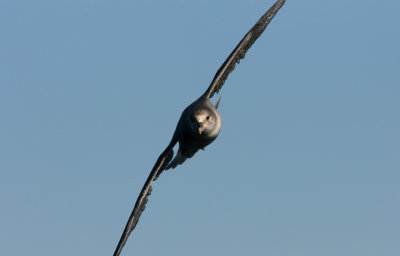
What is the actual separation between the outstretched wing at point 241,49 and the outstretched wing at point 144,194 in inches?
111

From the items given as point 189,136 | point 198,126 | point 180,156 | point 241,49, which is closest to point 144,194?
point 180,156

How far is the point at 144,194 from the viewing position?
43125mm

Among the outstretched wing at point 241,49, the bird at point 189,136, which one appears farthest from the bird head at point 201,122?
the outstretched wing at point 241,49

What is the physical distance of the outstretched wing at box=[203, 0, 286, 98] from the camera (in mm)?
45906

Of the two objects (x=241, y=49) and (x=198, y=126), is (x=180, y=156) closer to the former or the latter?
(x=198, y=126)

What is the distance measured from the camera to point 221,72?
4634 cm

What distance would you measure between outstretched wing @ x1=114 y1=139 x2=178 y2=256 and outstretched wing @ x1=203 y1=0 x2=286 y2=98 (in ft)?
9.27

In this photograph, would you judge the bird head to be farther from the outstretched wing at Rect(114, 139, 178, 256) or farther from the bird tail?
the bird tail

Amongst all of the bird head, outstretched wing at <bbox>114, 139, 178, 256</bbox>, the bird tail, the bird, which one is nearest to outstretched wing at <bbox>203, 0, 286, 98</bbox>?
the bird

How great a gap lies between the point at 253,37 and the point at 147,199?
29.3 feet

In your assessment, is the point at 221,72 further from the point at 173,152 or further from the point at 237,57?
the point at 173,152

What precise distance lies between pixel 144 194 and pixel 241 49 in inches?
311

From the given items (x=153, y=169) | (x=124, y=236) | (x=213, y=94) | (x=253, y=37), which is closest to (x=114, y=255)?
(x=124, y=236)

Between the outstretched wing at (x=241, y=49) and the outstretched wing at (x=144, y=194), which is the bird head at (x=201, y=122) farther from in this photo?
the outstretched wing at (x=241, y=49)
